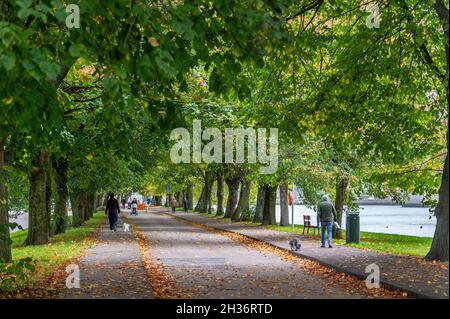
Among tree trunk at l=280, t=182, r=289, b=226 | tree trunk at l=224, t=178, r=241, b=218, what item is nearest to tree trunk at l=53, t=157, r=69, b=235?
tree trunk at l=280, t=182, r=289, b=226

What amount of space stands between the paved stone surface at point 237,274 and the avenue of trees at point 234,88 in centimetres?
290

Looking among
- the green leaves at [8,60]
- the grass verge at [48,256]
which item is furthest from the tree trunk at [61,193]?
the green leaves at [8,60]

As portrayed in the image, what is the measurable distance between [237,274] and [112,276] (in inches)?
104

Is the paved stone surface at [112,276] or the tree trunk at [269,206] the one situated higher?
the tree trunk at [269,206]

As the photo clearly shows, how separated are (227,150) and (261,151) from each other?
455cm

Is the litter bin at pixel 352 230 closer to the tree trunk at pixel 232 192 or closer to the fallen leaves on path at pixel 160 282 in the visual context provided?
the fallen leaves on path at pixel 160 282

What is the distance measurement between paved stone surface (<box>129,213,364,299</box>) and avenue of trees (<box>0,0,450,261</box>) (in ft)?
9.51

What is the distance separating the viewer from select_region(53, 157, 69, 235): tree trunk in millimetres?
31891

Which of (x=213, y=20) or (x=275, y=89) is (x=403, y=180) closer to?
(x=275, y=89)

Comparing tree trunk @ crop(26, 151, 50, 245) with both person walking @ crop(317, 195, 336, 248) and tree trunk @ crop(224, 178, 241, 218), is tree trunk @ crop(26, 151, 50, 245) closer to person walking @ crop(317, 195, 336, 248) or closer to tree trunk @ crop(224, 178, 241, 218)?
person walking @ crop(317, 195, 336, 248)

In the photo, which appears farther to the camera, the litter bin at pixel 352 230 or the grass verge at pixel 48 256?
the litter bin at pixel 352 230

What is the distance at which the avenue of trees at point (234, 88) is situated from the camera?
7.40 meters

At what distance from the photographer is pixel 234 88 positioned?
8344mm
